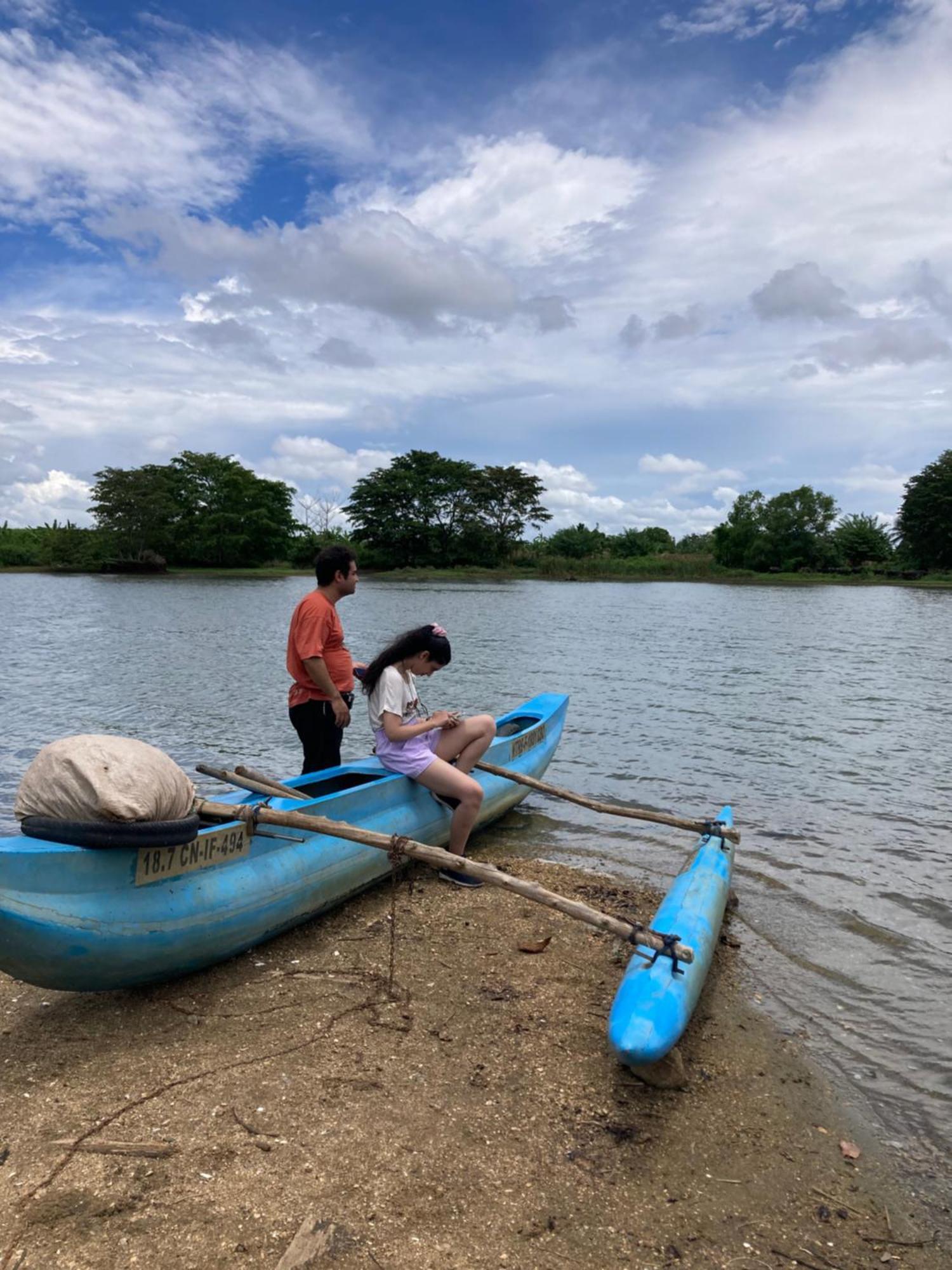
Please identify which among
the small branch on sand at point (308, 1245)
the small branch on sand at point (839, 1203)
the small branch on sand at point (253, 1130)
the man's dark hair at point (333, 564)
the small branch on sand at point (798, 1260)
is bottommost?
the small branch on sand at point (839, 1203)

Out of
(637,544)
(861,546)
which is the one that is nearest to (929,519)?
(861,546)

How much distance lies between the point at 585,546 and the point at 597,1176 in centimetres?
8342

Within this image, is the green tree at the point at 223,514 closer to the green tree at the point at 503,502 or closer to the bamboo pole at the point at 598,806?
the green tree at the point at 503,502

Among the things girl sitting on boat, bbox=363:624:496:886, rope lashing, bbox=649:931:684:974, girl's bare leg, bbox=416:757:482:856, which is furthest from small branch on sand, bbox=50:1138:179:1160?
girl's bare leg, bbox=416:757:482:856

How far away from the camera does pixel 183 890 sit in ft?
14.4

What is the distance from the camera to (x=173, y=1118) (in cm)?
350

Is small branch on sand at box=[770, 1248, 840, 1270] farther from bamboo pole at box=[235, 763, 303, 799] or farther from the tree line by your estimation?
the tree line

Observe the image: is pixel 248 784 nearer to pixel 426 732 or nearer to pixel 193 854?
pixel 193 854

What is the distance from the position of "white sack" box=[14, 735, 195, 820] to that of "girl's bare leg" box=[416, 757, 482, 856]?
8.03ft

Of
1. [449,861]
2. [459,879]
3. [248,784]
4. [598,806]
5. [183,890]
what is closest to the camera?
[183,890]

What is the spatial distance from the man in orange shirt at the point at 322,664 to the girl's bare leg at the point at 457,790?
0.83 metres

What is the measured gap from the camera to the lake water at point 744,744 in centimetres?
536

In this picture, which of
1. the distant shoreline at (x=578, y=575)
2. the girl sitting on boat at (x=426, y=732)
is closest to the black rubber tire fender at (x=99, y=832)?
the girl sitting on boat at (x=426, y=732)

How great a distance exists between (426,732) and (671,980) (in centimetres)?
260
